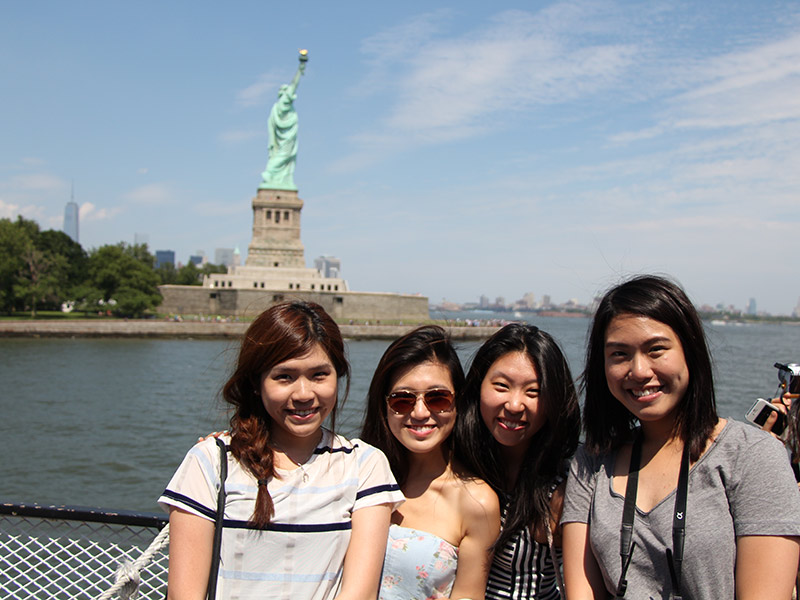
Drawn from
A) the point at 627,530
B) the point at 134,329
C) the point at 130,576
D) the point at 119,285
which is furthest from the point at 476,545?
the point at 119,285

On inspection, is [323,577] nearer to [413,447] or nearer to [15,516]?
[413,447]

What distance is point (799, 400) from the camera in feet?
9.00

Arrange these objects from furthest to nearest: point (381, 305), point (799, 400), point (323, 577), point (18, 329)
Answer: point (381, 305), point (18, 329), point (799, 400), point (323, 577)

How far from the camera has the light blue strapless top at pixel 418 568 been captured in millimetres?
2131

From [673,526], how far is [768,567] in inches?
9.5

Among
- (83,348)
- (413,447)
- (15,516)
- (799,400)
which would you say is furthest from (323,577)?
(83,348)

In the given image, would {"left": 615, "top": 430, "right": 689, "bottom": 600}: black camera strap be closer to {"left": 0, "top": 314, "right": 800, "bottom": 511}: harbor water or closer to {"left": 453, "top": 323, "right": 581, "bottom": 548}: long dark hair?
{"left": 453, "top": 323, "right": 581, "bottom": 548}: long dark hair

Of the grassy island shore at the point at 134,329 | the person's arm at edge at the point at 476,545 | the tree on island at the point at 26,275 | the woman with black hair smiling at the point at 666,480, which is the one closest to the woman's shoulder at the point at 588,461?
the woman with black hair smiling at the point at 666,480

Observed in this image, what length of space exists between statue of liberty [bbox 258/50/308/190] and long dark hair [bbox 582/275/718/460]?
42.5 m

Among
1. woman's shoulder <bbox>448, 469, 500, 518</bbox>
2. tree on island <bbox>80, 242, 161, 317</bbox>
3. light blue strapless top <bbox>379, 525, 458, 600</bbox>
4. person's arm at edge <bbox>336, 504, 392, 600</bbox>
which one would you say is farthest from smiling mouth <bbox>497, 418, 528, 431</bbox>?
tree on island <bbox>80, 242, 161, 317</bbox>

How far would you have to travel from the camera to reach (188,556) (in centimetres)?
183

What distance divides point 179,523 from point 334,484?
449 mm

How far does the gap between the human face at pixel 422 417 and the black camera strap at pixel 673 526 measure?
68 cm

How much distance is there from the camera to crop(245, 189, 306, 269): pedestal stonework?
42594 millimetres
